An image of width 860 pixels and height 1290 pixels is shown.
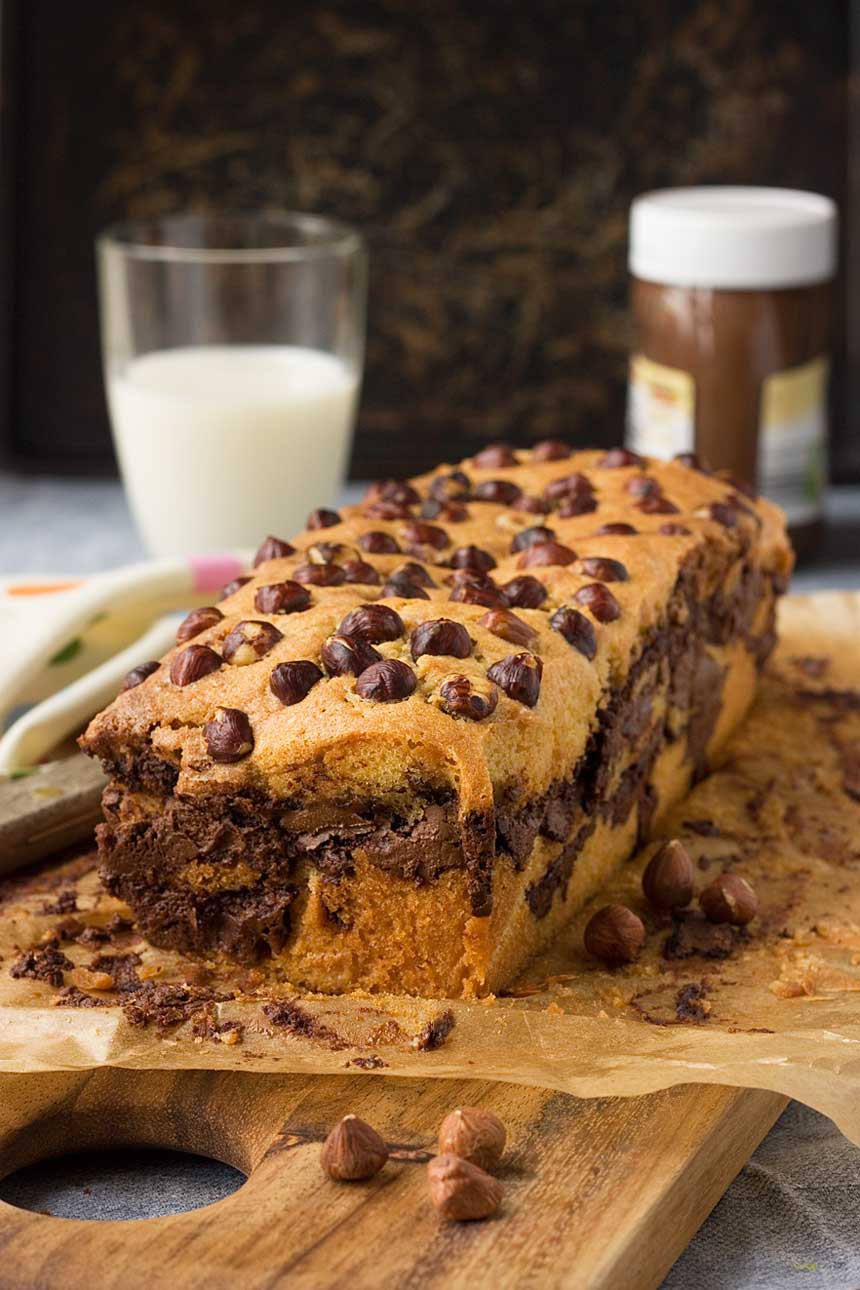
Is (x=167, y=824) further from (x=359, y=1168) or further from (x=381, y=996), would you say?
(x=359, y=1168)

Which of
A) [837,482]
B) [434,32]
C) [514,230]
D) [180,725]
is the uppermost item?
[434,32]

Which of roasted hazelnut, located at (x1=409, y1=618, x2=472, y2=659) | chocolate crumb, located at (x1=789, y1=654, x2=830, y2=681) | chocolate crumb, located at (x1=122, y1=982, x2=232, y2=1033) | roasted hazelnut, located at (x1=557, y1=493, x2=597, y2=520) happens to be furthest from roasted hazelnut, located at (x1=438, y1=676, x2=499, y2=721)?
chocolate crumb, located at (x1=789, y1=654, x2=830, y2=681)

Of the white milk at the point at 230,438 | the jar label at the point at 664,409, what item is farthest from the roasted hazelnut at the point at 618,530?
the white milk at the point at 230,438

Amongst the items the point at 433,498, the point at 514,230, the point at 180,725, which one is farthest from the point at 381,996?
the point at 514,230

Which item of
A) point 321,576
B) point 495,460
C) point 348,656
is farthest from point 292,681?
point 495,460

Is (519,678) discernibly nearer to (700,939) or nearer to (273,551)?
(700,939)

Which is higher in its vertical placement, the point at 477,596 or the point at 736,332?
the point at 736,332
